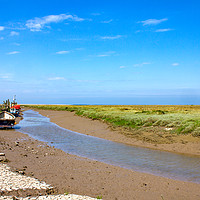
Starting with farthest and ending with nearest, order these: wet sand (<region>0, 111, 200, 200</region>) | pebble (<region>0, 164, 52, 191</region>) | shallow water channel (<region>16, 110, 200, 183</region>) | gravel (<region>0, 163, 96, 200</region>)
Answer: shallow water channel (<region>16, 110, 200, 183</region>) → wet sand (<region>0, 111, 200, 200</region>) → pebble (<region>0, 164, 52, 191</region>) → gravel (<region>0, 163, 96, 200</region>)

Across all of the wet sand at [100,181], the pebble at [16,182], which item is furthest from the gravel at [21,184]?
the wet sand at [100,181]

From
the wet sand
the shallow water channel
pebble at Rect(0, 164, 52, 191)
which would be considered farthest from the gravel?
the shallow water channel

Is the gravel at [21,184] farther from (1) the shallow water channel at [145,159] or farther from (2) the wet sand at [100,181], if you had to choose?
(1) the shallow water channel at [145,159]

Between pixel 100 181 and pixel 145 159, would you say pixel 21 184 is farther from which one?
pixel 145 159

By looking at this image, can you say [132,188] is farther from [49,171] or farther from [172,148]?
[172,148]

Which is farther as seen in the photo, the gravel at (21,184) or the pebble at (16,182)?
the pebble at (16,182)

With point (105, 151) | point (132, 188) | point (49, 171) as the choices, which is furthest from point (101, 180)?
point (105, 151)

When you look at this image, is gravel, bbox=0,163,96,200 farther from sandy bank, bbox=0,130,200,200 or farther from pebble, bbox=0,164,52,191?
sandy bank, bbox=0,130,200,200

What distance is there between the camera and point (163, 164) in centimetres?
1161

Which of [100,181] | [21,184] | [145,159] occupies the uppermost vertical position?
[21,184]

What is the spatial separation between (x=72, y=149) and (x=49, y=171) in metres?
6.31

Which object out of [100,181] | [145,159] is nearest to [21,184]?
[100,181]

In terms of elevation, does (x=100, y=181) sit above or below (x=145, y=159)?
above

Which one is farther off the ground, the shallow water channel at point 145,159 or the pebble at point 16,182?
the pebble at point 16,182
